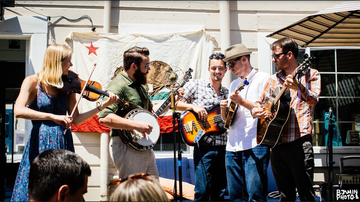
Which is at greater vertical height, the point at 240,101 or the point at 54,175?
the point at 240,101

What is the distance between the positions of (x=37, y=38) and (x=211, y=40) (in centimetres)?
259

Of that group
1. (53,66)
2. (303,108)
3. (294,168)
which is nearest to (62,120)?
(53,66)

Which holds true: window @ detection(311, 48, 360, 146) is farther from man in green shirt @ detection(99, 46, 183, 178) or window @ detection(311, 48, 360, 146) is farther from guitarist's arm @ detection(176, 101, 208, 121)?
man in green shirt @ detection(99, 46, 183, 178)

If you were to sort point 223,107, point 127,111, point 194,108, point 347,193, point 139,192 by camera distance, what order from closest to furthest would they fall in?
1. point 139,192
2. point 127,111
3. point 223,107
4. point 194,108
5. point 347,193

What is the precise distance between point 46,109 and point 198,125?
1.73 metres

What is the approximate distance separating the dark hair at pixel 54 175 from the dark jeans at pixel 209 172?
234cm

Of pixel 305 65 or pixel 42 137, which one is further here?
pixel 305 65

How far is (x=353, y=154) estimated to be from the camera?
5605 mm

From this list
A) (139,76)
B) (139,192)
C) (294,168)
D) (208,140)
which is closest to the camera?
(139,192)

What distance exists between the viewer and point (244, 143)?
3.53 m

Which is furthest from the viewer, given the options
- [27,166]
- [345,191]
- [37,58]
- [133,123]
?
[37,58]

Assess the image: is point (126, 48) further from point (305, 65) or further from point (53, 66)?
point (305, 65)

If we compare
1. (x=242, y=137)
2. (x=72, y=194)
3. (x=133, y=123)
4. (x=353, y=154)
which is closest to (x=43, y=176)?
(x=72, y=194)

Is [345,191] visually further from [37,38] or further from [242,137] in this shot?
[37,38]
